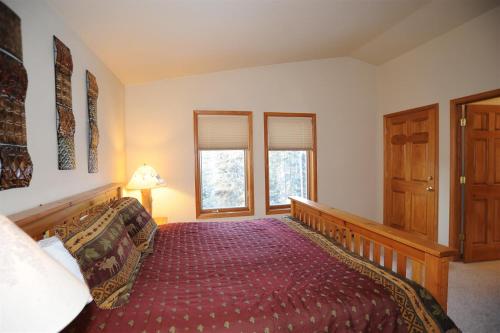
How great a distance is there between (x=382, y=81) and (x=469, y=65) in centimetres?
130

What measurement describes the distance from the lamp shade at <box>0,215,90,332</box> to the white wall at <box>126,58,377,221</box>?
3.01m

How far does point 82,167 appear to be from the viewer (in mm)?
2125

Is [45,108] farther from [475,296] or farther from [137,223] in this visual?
[475,296]

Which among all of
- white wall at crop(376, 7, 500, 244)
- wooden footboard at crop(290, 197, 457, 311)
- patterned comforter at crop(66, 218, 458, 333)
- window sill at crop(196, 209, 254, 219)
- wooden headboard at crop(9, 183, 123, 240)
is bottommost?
window sill at crop(196, 209, 254, 219)

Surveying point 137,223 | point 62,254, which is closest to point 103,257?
point 62,254

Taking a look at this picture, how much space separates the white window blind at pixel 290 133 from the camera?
153 inches

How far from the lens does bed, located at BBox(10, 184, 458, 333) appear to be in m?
1.12

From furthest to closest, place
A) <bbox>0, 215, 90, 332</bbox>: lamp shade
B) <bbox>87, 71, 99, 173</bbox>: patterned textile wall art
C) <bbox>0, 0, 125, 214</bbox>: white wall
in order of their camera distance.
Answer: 1. <bbox>87, 71, 99, 173</bbox>: patterned textile wall art
2. <bbox>0, 0, 125, 214</bbox>: white wall
3. <bbox>0, 215, 90, 332</bbox>: lamp shade

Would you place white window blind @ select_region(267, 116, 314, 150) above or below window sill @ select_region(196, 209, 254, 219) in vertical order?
above

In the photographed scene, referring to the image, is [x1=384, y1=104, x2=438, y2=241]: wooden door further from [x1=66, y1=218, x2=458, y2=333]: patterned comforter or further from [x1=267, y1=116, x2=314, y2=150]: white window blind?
[x1=66, y1=218, x2=458, y2=333]: patterned comforter

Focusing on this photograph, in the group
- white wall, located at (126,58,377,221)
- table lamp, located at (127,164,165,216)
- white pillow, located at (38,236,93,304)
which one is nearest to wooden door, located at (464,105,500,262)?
white wall, located at (126,58,377,221)

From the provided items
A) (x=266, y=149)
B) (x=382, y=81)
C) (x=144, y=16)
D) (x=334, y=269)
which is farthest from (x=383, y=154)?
(x=144, y=16)

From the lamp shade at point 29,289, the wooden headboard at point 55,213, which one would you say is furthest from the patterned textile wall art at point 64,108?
the lamp shade at point 29,289

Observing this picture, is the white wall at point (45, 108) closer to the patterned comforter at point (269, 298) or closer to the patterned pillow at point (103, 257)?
the patterned pillow at point (103, 257)
